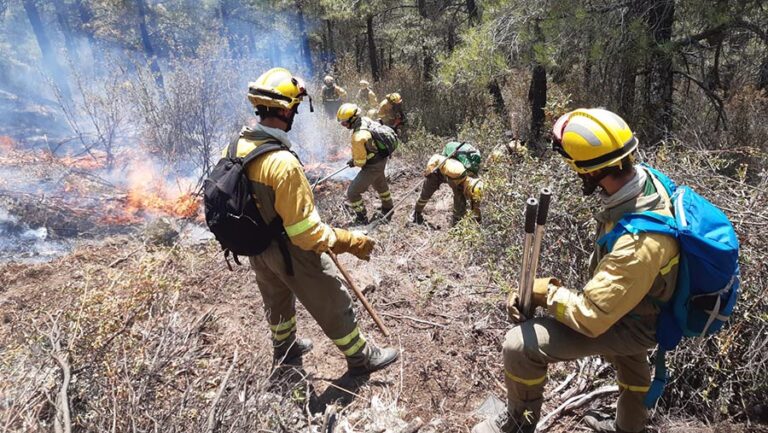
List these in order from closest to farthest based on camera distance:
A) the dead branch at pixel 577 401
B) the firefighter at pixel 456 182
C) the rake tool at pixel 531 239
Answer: the rake tool at pixel 531 239 < the dead branch at pixel 577 401 < the firefighter at pixel 456 182

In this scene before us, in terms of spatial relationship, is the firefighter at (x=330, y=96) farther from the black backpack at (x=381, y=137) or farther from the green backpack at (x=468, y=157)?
the green backpack at (x=468, y=157)

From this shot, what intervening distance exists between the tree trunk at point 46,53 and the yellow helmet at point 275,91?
1646 centimetres

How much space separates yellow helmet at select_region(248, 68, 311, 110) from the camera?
2654 mm

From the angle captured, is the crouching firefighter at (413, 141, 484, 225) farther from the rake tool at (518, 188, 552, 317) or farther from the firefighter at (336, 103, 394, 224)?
the rake tool at (518, 188, 552, 317)

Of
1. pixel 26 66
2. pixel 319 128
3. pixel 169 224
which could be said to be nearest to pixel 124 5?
pixel 26 66

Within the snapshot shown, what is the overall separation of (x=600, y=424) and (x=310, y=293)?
1925 millimetres

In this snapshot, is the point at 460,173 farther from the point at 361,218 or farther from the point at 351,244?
the point at 351,244

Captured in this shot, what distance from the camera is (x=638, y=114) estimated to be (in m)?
5.61

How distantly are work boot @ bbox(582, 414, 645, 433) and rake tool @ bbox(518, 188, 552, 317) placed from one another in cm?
95

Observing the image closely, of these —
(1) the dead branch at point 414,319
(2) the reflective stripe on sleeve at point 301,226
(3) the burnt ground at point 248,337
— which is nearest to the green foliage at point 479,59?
(3) the burnt ground at point 248,337

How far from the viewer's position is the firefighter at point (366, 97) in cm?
1167

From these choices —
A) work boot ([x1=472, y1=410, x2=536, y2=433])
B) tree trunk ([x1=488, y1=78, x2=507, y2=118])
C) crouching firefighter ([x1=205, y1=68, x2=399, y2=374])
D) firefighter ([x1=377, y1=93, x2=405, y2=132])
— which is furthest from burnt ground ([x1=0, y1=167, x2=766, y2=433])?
tree trunk ([x1=488, y1=78, x2=507, y2=118])

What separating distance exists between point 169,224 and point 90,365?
4.31 m

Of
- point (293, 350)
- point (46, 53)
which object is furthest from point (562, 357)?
point (46, 53)
